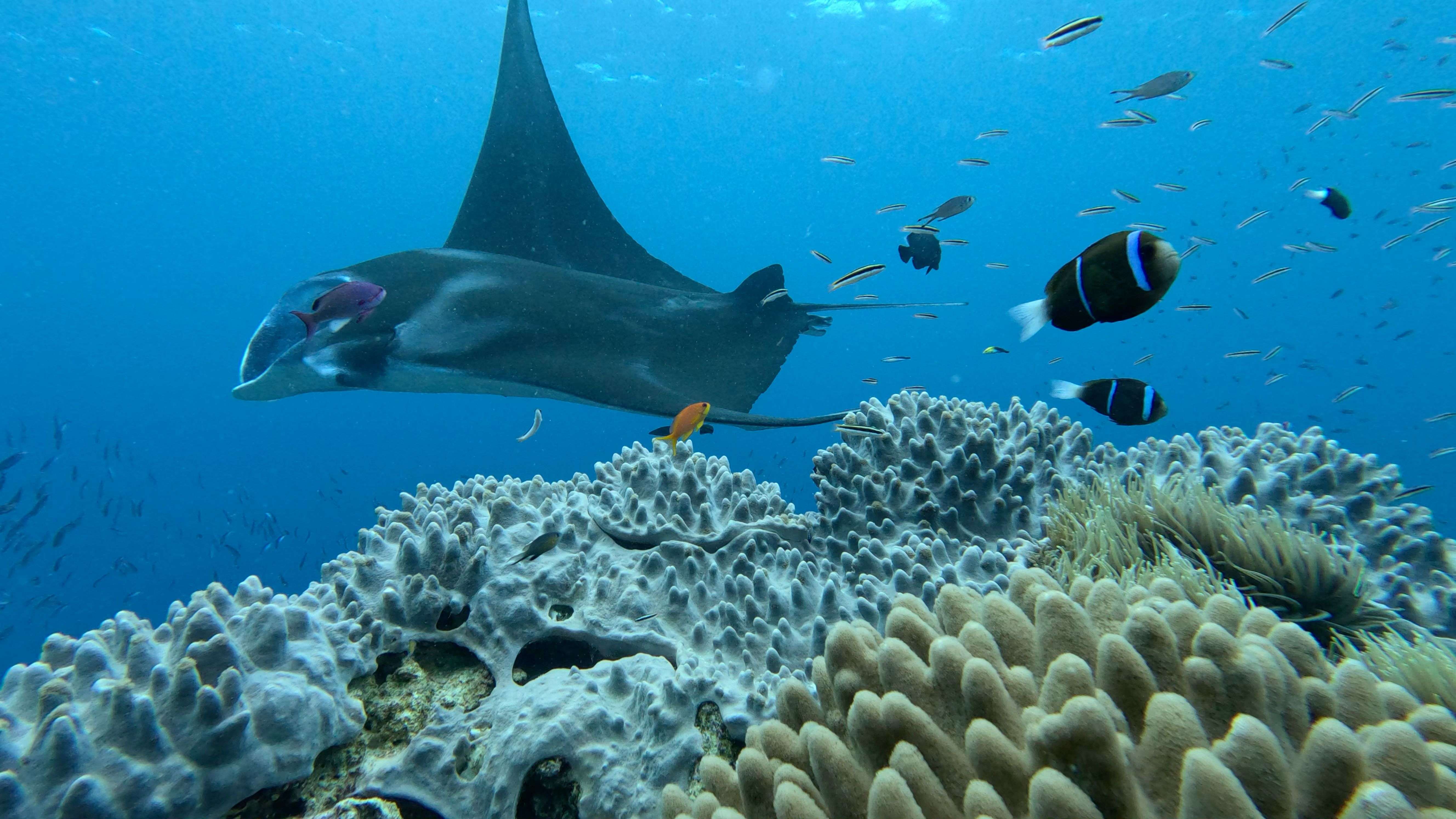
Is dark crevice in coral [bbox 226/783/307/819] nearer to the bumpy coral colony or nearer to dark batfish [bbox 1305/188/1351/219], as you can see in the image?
the bumpy coral colony

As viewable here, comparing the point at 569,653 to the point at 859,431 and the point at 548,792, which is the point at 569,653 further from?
the point at 859,431

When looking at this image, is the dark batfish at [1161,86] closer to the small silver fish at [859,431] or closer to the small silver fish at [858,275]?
the small silver fish at [858,275]

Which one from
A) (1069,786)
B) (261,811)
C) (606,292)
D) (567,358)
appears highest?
(606,292)

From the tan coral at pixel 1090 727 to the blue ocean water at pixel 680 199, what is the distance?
91.2ft

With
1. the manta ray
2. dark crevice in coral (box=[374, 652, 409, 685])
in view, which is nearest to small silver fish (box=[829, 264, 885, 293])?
the manta ray

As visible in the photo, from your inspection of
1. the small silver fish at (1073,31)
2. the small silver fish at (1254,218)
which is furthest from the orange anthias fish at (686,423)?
the small silver fish at (1254,218)

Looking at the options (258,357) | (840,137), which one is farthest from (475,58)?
(258,357)

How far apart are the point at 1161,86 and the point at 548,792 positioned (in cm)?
861

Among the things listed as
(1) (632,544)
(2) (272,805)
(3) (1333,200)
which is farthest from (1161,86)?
(2) (272,805)

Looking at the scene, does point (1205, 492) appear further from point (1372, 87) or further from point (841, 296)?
point (841, 296)

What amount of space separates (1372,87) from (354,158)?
94890 mm

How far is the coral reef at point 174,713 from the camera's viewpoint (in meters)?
1.47

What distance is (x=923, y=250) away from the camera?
5.55 meters

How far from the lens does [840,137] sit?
62406mm
